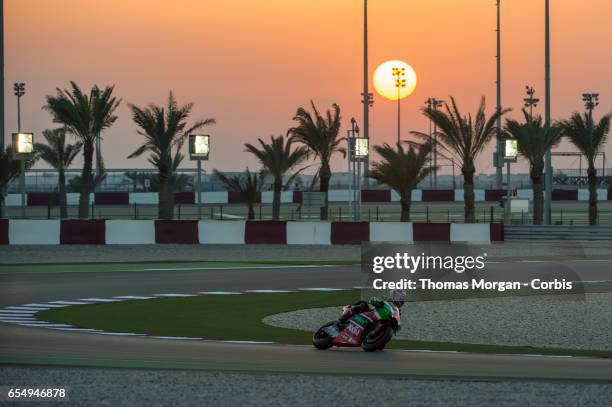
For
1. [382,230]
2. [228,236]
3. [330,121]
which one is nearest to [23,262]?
[228,236]

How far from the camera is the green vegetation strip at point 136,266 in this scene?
3045cm

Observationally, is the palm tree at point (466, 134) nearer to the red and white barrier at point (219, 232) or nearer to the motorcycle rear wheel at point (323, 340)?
the red and white barrier at point (219, 232)

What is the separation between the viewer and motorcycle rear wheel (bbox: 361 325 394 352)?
14.2 metres

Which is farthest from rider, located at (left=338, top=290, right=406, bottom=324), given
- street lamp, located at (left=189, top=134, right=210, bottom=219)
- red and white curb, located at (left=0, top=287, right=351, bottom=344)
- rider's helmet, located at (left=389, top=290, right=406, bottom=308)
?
street lamp, located at (left=189, top=134, right=210, bottom=219)

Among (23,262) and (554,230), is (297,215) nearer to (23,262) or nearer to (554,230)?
(554,230)

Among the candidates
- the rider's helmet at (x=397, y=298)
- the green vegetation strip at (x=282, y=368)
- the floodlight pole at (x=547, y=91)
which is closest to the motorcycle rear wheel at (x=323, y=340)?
the rider's helmet at (x=397, y=298)

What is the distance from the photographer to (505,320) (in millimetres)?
19328

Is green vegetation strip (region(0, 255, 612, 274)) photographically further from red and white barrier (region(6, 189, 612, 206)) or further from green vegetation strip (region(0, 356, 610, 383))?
red and white barrier (region(6, 189, 612, 206))

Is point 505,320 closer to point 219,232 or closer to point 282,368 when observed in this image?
point 282,368

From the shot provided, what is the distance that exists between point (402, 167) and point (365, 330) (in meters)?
38.1

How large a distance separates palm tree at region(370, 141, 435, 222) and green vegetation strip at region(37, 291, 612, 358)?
27.5m

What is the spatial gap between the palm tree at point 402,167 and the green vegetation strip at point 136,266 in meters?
18.1

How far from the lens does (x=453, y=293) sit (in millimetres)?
24469

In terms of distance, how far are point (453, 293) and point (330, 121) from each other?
115ft
